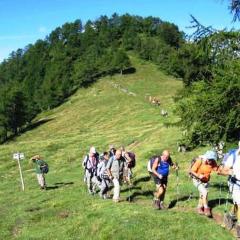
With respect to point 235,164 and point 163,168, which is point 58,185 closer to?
point 163,168

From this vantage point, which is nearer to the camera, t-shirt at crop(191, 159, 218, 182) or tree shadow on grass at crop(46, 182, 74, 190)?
t-shirt at crop(191, 159, 218, 182)

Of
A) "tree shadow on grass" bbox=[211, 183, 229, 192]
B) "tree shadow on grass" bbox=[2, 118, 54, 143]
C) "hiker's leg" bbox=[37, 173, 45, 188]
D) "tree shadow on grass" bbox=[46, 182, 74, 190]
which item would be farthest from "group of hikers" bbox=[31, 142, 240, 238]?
"tree shadow on grass" bbox=[2, 118, 54, 143]

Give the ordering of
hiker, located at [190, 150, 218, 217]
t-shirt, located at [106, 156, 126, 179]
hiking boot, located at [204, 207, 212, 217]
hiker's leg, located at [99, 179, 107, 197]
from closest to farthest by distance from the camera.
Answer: hiker, located at [190, 150, 218, 217] < hiking boot, located at [204, 207, 212, 217] < t-shirt, located at [106, 156, 126, 179] < hiker's leg, located at [99, 179, 107, 197]

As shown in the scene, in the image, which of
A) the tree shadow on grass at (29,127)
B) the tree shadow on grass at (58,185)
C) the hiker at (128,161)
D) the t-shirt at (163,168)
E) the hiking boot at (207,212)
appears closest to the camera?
the hiking boot at (207,212)

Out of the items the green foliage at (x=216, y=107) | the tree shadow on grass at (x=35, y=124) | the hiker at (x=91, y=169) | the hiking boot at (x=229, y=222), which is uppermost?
the tree shadow on grass at (x=35, y=124)

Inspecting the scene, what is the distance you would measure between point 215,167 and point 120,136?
50.4m

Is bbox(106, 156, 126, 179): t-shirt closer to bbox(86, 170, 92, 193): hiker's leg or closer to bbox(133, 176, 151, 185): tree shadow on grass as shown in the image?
bbox(86, 170, 92, 193): hiker's leg

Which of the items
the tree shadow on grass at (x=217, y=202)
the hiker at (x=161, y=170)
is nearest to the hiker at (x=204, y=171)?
the tree shadow on grass at (x=217, y=202)

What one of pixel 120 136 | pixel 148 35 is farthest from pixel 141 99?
pixel 148 35

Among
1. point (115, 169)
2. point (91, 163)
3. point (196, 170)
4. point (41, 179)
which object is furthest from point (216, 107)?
point (41, 179)

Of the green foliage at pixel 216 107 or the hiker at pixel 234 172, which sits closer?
the hiker at pixel 234 172

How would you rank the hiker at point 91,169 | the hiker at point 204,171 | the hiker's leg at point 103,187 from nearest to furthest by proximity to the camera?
the hiker at point 204,171, the hiker's leg at point 103,187, the hiker at point 91,169

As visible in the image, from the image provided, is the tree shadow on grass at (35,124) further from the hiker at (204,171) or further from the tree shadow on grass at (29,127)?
the hiker at (204,171)

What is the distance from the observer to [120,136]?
69.4 metres
